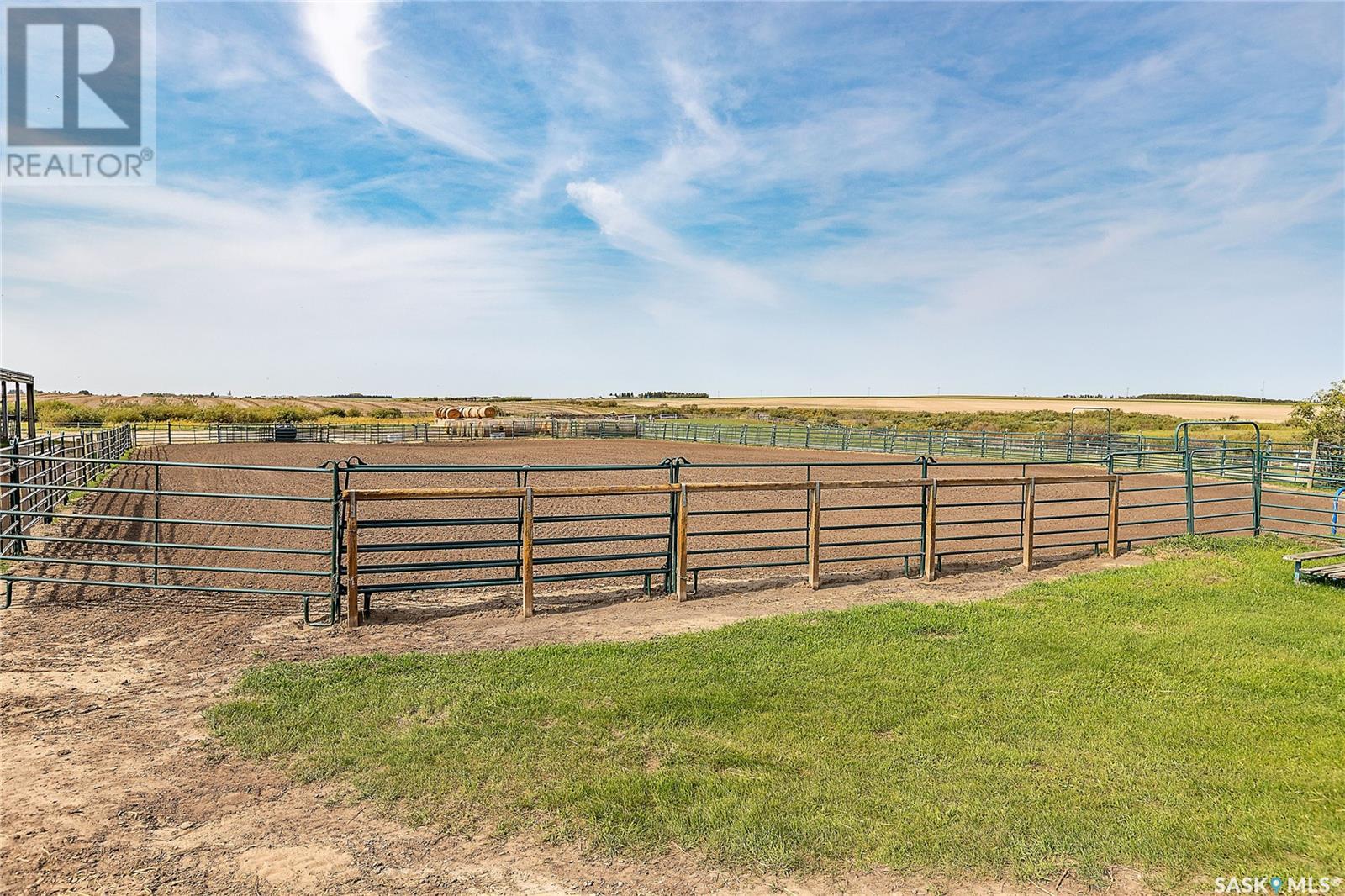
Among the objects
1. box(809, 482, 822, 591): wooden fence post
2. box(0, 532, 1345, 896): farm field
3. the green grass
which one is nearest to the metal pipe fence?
box(809, 482, 822, 591): wooden fence post

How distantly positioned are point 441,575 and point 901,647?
19.7 ft

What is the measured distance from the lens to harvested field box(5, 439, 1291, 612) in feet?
26.8

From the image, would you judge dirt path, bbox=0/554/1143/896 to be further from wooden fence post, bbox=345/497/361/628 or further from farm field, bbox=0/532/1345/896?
wooden fence post, bbox=345/497/361/628

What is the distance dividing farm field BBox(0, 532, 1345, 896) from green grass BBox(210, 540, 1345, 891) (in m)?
0.02

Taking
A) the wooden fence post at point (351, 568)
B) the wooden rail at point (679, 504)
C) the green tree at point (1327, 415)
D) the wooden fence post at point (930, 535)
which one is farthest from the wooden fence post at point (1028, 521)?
the green tree at point (1327, 415)

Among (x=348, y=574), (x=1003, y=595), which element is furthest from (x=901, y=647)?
(x=348, y=574)

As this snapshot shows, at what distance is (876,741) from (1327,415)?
1252 inches

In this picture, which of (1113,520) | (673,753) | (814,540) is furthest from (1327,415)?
(673,753)

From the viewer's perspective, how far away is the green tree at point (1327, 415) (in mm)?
26359

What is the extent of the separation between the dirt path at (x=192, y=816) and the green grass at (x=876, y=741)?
0.56 feet

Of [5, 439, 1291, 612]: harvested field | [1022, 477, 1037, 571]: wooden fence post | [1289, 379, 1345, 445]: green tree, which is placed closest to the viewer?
[5, 439, 1291, 612]: harvested field

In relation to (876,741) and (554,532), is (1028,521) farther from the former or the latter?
(554,532)

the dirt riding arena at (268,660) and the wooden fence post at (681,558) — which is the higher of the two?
the wooden fence post at (681,558)

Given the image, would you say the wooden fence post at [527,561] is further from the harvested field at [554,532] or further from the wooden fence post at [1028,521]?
the wooden fence post at [1028,521]
